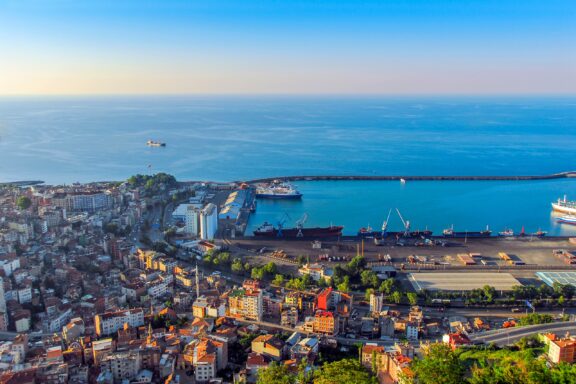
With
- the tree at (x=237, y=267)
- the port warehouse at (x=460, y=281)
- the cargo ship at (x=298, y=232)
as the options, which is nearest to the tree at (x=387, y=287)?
the port warehouse at (x=460, y=281)

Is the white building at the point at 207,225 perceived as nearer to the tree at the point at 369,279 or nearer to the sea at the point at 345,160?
the sea at the point at 345,160

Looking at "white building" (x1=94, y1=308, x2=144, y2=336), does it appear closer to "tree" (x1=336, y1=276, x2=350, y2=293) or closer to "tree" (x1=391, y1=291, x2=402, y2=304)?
"tree" (x1=336, y1=276, x2=350, y2=293)

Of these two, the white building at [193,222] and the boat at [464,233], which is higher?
the white building at [193,222]

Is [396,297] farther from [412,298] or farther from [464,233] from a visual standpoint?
[464,233]

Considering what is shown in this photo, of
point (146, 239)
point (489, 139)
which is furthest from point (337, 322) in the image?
point (489, 139)

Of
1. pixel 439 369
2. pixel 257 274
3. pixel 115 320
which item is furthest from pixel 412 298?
pixel 115 320
